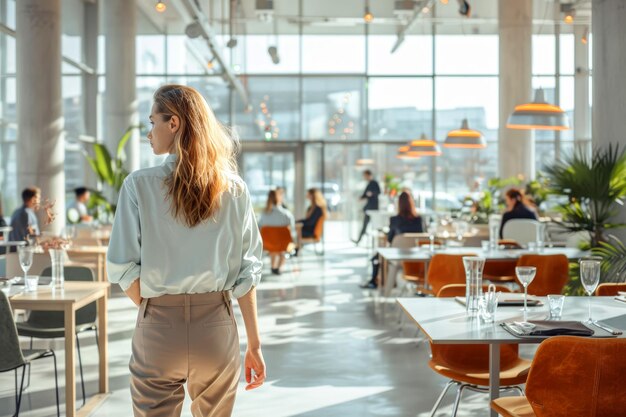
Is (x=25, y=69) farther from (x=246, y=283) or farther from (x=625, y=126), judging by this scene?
(x=246, y=283)

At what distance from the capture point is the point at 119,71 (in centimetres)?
1369

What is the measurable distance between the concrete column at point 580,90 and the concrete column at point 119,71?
33.1 feet

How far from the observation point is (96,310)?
534 cm

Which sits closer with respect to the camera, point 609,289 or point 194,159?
point 194,159

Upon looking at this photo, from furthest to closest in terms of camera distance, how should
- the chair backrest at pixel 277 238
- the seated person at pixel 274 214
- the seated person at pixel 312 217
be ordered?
the seated person at pixel 312 217
the seated person at pixel 274 214
the chair backrest at pixel 277 238

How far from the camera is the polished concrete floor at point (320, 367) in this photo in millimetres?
4781

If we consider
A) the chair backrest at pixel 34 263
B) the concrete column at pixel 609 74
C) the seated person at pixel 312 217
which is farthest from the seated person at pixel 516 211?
the chair backrest at pixel 34 263

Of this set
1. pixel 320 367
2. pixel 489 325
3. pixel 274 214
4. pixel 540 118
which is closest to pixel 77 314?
pixel 320 367

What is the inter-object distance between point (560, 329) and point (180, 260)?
5.03 ft

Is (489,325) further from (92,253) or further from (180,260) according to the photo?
(92,253)

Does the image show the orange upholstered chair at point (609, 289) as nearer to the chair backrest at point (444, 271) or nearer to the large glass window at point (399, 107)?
the chair backrest at point (444, 271)

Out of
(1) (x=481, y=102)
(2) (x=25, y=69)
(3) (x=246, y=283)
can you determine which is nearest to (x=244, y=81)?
(1) (x=481, y=102)

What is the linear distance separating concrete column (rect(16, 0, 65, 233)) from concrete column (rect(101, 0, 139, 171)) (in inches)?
155

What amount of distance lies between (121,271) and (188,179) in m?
0.32
